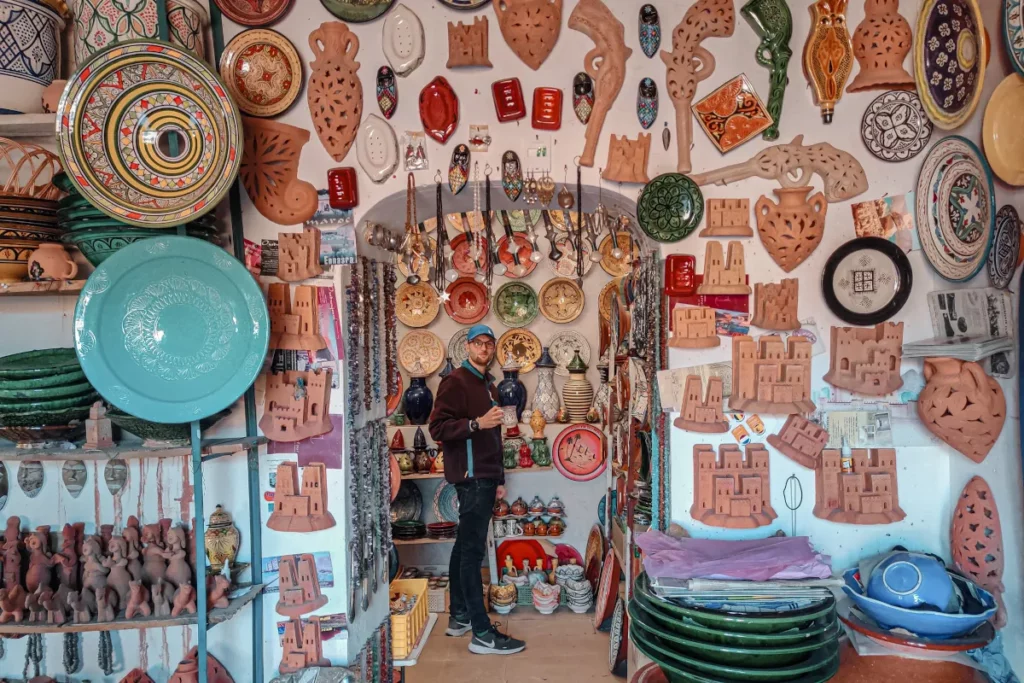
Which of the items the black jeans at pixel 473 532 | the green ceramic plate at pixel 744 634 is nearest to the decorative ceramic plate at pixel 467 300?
the black jeans at pixel 473 532

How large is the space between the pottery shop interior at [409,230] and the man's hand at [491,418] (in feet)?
2.22

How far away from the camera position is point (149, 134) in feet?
5.88

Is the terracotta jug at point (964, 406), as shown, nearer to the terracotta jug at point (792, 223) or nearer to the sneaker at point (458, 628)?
the terracotta jug at point (792, 223)

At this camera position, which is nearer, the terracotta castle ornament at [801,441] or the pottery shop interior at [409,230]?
the pottery shop interior at [409,230]

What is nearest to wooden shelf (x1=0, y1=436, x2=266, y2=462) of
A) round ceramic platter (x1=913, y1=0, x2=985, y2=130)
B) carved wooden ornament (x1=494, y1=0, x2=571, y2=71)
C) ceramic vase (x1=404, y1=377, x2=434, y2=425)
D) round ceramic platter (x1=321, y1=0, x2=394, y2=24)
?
round ceramic platter (x1=321, y1=0, x2=394, y2=24)

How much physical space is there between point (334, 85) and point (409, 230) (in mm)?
496

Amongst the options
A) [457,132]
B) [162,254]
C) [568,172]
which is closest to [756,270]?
[568,172]

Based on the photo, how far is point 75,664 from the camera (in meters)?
2.09

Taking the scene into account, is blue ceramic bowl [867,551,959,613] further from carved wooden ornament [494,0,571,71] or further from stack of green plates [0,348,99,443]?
stack of green plates [0,348,99,443]

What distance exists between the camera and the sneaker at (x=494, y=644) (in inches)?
133

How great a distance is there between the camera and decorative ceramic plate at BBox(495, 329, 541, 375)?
4.38m

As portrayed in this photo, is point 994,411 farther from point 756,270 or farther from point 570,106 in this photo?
point 570,106

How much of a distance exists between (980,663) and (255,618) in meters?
1.95

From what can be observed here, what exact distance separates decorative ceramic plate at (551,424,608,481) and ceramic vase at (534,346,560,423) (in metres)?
0.16
